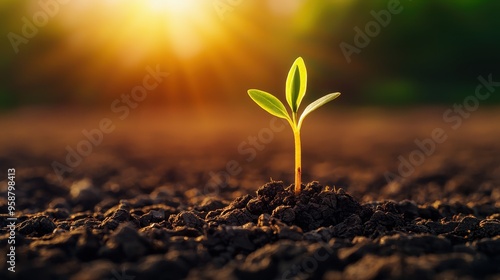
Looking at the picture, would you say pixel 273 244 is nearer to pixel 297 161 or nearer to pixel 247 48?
pixel 297 161

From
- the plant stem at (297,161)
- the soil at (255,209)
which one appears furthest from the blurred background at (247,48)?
the plant stem at (297,161)

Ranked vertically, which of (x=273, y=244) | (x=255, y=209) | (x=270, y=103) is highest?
(x=270, y=103)

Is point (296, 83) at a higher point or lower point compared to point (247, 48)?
lower

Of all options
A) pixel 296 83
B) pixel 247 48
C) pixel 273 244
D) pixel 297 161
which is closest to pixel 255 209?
pixel 297 161

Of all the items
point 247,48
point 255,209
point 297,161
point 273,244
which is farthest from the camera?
point 247,48

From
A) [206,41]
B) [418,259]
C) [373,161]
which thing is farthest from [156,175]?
[206,41]

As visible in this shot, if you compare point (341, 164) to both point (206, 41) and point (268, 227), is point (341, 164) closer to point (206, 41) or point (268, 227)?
point (268, 227)

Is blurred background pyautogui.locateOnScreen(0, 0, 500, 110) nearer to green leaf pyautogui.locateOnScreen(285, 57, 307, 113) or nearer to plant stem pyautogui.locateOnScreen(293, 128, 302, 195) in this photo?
green leaf pyautogui.locateOnScreen(285, 57, 307, 113)
